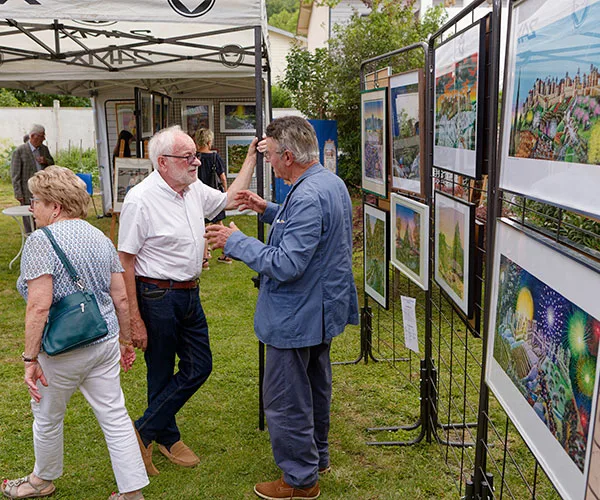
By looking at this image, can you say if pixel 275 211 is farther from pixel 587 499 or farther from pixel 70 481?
pixel 587 499

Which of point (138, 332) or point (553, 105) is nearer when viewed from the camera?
point (553, 105)

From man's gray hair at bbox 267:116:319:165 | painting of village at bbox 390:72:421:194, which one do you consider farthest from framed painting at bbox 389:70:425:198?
man's gray hair at bbox 267:116:319:165

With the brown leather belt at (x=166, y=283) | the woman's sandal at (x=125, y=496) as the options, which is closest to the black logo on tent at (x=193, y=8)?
the brown leather belt at (x=166, y=283)

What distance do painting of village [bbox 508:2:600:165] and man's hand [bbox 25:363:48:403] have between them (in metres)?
2.19

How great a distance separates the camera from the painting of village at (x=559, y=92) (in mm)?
1475

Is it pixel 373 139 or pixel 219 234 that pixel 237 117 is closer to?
pixel 373 139

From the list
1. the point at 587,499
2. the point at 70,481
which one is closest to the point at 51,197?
the point at 70,481

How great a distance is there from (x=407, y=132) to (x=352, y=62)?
6.79 m

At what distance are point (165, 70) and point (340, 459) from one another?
569 cm

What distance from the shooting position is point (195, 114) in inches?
526

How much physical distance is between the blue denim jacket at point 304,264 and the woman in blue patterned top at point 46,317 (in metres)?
0.61

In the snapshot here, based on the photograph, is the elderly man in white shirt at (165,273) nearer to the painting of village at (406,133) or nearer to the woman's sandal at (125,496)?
the woman's sandal at (125,496)

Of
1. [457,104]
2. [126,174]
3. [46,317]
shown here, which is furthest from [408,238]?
[126,174]

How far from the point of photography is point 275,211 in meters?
3.71
